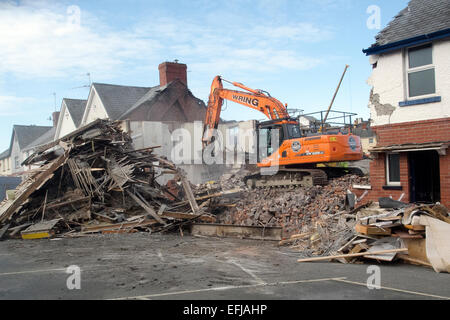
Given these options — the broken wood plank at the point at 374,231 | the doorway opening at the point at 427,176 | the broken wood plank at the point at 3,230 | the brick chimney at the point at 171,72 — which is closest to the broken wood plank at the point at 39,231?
the broken wood plank at the point at 3,230

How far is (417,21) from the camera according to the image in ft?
35.6

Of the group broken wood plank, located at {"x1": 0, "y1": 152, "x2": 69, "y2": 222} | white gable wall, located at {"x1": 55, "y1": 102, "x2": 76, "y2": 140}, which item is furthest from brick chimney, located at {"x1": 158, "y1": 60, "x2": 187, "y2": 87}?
broken wood plank, located at {"x1": 0, "y1": 152, "x2": 69, "y2": 222}

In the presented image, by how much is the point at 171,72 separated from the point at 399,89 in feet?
78.9

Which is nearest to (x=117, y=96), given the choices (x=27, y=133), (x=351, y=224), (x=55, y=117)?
(x=55, y=117)

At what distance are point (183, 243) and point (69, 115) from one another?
31.4m

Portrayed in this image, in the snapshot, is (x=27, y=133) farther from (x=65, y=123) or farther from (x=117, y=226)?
(x=117, y=226)

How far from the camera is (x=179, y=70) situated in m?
32.7

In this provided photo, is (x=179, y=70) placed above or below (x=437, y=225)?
above

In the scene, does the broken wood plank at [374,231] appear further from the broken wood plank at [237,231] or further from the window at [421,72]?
the window at [421,72]

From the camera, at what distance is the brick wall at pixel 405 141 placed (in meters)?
9.73

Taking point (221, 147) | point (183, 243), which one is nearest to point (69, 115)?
point (221, 147)

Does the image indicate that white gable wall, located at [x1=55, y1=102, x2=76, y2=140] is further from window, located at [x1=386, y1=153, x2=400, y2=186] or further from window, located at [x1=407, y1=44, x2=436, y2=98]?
window, located at [x1=407, y1=44, x2=436, y2=98]

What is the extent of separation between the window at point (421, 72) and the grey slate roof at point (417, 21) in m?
0.46
